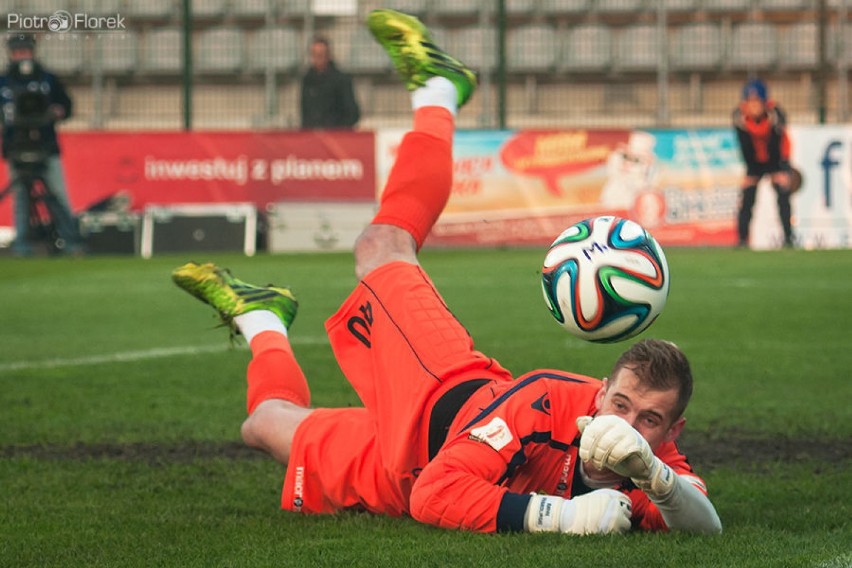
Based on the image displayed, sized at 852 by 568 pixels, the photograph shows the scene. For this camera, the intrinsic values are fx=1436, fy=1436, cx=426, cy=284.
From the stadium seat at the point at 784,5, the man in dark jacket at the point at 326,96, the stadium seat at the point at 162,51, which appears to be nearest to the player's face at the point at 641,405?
the man in dark jacket at the point at 326,96

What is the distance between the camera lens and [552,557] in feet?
11.6

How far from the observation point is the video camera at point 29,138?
17672 millimetres

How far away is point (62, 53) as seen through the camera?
22.1 metres

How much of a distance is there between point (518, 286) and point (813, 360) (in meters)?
5.20

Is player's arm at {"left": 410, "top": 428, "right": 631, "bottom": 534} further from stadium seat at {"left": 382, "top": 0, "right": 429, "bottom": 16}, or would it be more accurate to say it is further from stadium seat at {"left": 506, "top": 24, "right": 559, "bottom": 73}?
stadium seat at {"left": 382, "top": 0, "right": 429, "bottom": 16}

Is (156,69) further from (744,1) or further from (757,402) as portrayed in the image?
(757,402)

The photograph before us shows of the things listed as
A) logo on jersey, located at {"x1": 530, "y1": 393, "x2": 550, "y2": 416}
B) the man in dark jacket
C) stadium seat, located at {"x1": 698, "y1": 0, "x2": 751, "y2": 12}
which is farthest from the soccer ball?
stadium seat, located at {"x1": 698, "y1": 0, "x2": 751, "y2": 12}

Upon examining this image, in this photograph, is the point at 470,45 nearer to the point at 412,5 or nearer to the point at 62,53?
the point at 412,5

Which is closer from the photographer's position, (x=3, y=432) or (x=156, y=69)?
(x=3, y=432)

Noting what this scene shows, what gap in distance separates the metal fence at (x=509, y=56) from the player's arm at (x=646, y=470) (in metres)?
17.8

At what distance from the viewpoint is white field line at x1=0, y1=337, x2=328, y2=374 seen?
813 cm

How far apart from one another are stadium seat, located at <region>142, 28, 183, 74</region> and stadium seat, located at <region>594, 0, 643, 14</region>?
6883 mm

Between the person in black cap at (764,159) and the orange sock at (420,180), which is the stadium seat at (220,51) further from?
the orange sock at (420,180)

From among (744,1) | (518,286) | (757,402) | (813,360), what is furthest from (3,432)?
(744,1)
